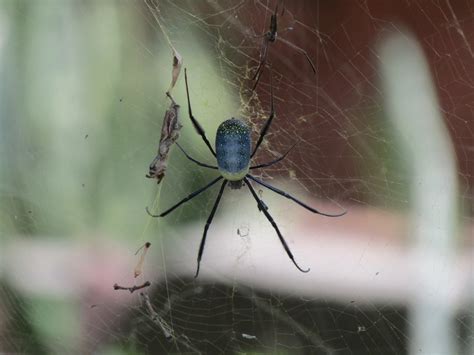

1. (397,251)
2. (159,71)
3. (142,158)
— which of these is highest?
(159,71)

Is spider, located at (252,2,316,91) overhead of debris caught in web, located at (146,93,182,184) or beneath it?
overhead

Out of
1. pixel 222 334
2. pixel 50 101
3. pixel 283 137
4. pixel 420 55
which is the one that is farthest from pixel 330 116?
pixel 50 101

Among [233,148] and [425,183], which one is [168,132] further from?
[425,183]

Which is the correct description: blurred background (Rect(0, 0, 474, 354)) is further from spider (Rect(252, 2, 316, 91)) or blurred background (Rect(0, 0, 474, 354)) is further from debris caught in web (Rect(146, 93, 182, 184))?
debris caught in web (Rect(146, 93, 182, 184))

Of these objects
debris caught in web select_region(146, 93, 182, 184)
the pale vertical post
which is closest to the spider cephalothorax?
debris caught in web select_region(146, 93, 182, 184)

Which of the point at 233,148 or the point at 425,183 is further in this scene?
the point at 425,183

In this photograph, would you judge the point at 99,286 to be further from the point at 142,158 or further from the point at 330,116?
the point at 330,116

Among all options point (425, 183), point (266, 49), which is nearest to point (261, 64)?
point (266, 49)
